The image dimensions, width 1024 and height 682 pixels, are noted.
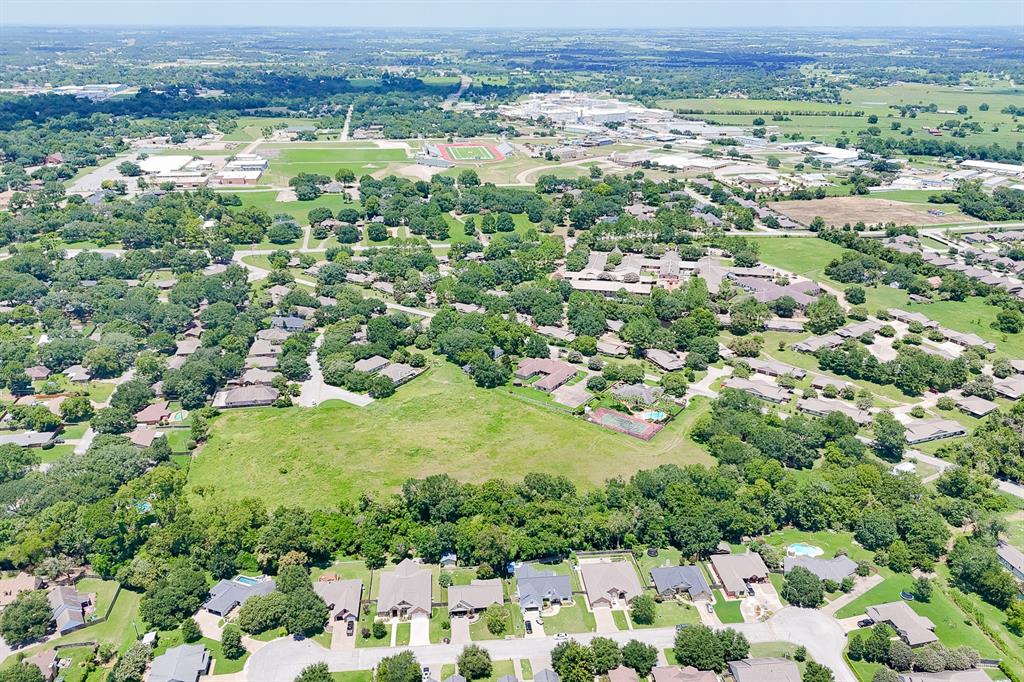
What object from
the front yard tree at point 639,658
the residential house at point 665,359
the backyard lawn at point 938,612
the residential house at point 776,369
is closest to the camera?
the front yard tree at point 639,658

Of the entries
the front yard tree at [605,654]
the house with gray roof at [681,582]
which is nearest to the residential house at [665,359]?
the house with gray roof at [681,582]

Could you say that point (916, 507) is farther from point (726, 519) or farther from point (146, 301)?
point (146, 301)

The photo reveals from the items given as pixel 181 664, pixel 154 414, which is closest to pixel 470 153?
pixel 154 414

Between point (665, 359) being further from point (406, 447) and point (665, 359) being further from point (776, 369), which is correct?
point (406, 447)

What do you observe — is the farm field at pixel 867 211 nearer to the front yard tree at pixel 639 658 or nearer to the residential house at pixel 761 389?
the residential house at pixel 761 389

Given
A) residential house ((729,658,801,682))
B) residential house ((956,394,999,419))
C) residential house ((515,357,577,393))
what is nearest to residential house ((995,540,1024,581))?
residential house ((729,658,801,682))

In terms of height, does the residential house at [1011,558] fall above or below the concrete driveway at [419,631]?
above
